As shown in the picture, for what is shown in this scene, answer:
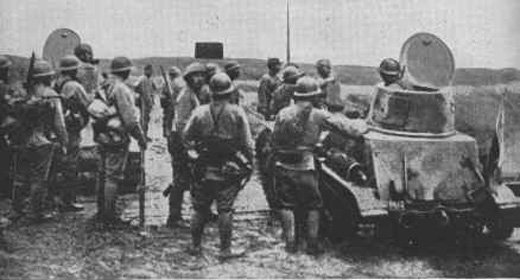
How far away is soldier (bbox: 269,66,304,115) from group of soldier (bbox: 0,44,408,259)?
1292 mm

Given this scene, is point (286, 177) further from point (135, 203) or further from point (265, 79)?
point (265, 79)

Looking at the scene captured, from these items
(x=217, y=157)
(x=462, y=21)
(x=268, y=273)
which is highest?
(x=462, y=21)

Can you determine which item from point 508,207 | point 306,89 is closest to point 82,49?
point 306,89

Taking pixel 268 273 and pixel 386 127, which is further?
pixel 386 127

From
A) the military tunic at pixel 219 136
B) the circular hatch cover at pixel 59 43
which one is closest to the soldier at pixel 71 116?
the circular hatch cover at pixel 59 43

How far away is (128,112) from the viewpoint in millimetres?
7195

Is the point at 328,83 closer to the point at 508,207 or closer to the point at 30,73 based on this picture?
the point at 508,207

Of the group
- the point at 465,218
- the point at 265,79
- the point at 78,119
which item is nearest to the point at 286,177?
the point at 465,218

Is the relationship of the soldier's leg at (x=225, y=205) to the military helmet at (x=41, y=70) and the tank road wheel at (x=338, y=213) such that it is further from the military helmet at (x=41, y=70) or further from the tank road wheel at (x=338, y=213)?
the military helmet at (x=41, y=70)

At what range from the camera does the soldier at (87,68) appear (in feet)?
30.0

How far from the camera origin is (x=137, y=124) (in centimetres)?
722

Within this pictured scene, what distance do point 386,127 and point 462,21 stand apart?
7.27ft

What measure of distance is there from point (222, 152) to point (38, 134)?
2.41m

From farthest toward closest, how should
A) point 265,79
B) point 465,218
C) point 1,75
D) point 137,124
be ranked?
point 265,79, point 1,75, point 137,124, point 465,218
